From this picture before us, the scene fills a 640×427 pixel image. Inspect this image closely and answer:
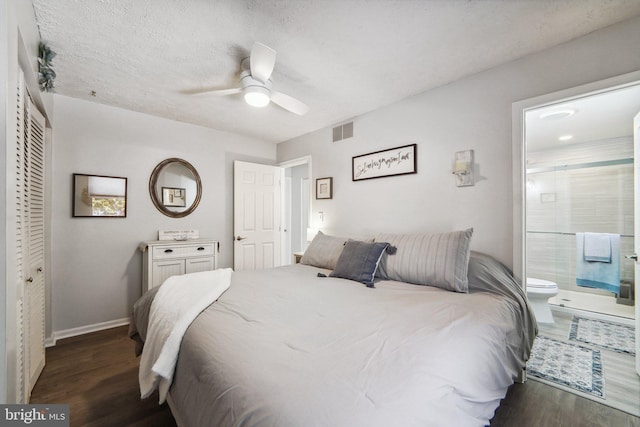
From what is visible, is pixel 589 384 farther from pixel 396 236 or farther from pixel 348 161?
pixel 348 161

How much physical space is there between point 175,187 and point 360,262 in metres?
2.69

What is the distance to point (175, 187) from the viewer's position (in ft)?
11.3

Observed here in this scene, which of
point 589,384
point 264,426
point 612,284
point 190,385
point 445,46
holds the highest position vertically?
point 445,46

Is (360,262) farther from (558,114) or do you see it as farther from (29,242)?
(558,114)

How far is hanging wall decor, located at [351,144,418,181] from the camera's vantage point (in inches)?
107

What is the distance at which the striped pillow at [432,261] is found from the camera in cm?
190

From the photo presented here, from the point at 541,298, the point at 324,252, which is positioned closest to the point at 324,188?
the point at 324,252

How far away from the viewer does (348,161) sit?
11.1 feet

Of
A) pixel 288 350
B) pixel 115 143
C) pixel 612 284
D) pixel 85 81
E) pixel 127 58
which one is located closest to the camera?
pixel 288 350

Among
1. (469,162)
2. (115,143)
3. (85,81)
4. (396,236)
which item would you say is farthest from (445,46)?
(115,143)

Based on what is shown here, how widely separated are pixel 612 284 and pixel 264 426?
475 centimetres

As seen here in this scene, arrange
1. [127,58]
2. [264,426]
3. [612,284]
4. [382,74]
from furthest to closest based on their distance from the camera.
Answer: [612,284] → [382,74] → [127,58] → [264,426]

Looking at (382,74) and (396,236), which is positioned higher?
(382,74)

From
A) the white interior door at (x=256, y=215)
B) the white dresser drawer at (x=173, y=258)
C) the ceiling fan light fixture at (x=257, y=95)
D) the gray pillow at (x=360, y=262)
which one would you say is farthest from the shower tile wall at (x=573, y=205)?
the white dresser drawer at (x=173, y=258)
